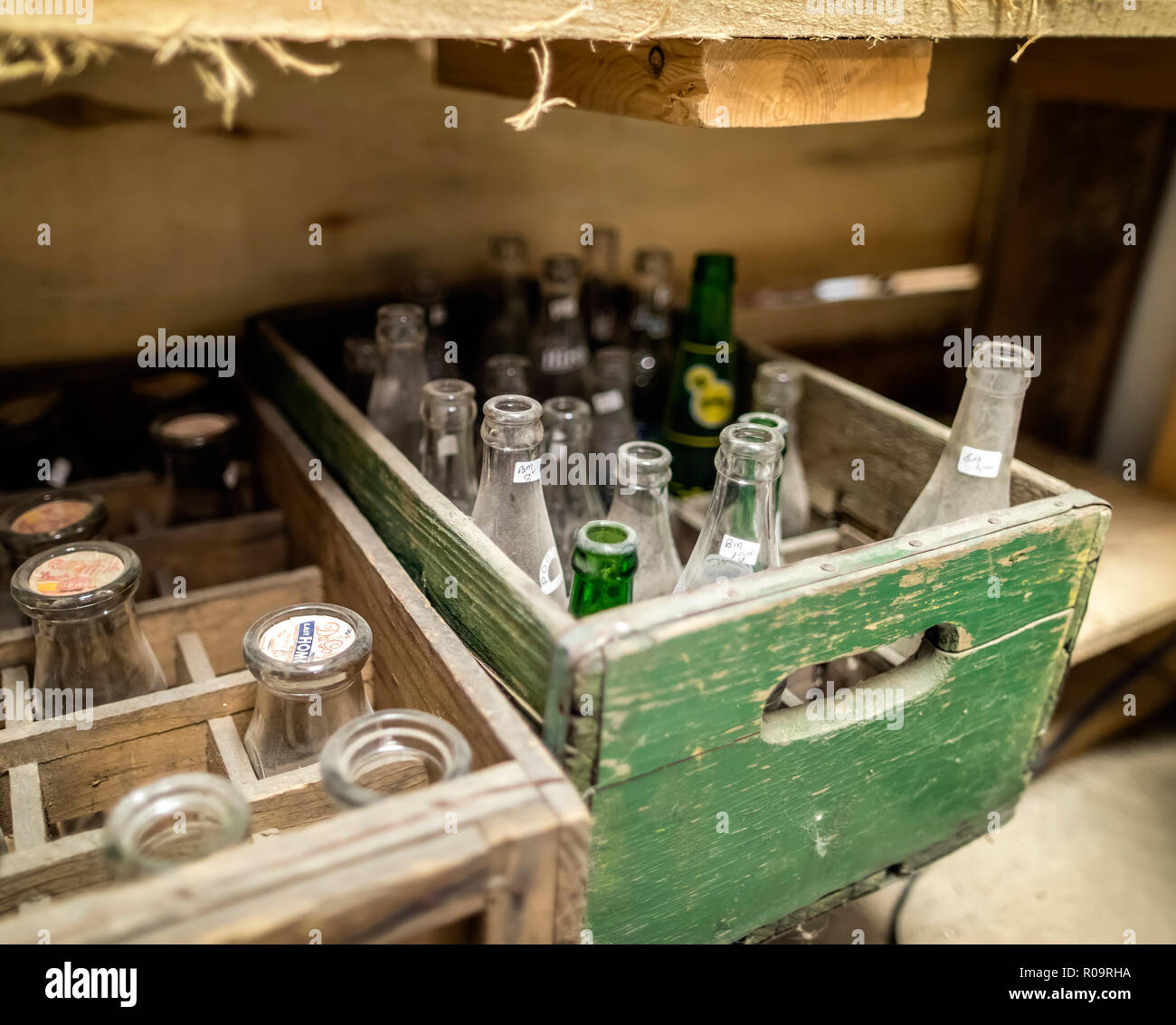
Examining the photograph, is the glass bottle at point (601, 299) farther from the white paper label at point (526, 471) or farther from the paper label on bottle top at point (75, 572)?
the paper label on bottle top at point (75, 572)

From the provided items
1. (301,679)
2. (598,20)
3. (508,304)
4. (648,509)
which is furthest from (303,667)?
(508,304)

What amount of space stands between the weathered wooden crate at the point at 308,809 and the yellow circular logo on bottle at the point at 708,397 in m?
0.45

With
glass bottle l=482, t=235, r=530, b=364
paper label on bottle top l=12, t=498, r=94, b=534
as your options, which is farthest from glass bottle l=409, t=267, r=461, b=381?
paper label on bottle top l=12, t=498, r=94, b=534

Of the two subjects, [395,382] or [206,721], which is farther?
[395,382]

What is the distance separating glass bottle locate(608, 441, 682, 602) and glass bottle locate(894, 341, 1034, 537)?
0.22m

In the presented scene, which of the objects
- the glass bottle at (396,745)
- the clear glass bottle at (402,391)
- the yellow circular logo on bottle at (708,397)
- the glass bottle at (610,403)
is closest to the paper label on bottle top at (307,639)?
the glass bottle at (396,745)

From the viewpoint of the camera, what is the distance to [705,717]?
2.01 feet

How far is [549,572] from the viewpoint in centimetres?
78

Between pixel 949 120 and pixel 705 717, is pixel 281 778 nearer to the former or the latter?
pixel 705 717

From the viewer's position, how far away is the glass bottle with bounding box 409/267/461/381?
115 cm

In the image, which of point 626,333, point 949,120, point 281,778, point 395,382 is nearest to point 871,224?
point 949,120

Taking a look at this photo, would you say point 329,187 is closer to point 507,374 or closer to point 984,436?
point 507,374

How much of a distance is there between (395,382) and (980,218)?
1.22 meters

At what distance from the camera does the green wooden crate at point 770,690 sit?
58 cm
